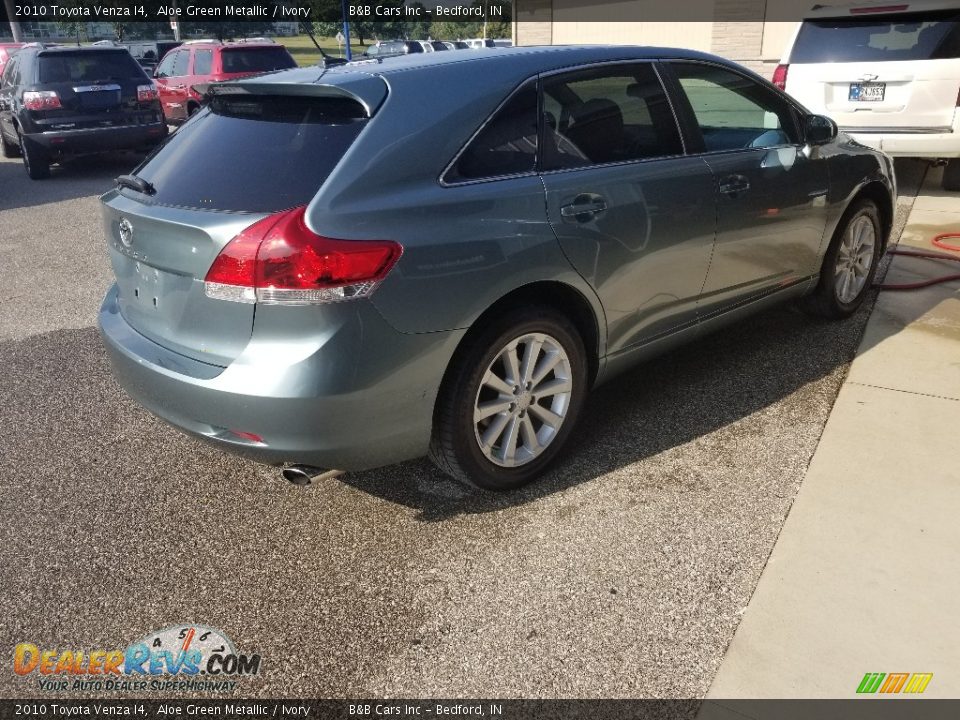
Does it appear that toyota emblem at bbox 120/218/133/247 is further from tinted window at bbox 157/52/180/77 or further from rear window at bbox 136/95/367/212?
tinted window at bbox 157/52/180/77

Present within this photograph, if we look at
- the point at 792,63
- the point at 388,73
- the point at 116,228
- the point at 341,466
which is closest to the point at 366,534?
the point at 341,466

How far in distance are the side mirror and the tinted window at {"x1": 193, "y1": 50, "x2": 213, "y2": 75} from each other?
41.5 feet

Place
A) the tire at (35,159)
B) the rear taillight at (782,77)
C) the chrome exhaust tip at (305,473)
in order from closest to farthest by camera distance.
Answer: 1. the chrome exhaust tip at (305,473)
2. the rear taillight at (782,77)
3. the tire at (35,159)

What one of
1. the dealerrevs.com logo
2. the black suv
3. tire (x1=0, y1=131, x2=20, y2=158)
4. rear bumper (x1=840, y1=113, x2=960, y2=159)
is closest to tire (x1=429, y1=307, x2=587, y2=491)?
the dealerrevs.com logo

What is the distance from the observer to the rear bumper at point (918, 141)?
8039mm

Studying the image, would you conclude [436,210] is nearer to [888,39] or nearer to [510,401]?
[510,401]

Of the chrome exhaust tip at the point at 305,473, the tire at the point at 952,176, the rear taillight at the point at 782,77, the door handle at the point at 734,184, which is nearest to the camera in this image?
the chrome exhaust tip at the point at 305,473

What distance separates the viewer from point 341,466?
291 cm

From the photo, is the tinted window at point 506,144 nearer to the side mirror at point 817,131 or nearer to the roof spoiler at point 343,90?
the roof spoiler at point 343,90

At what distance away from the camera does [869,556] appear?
2.95 meters

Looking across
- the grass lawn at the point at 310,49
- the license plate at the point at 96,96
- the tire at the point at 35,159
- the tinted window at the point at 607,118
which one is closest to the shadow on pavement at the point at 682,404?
the tinted window at the point at 607,118

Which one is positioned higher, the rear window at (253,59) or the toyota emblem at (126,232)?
the rear window at (253,59)

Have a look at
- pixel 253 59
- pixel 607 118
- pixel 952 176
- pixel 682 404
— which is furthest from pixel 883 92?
pixel 253 59

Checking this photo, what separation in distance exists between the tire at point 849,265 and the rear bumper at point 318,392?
2.85 m
